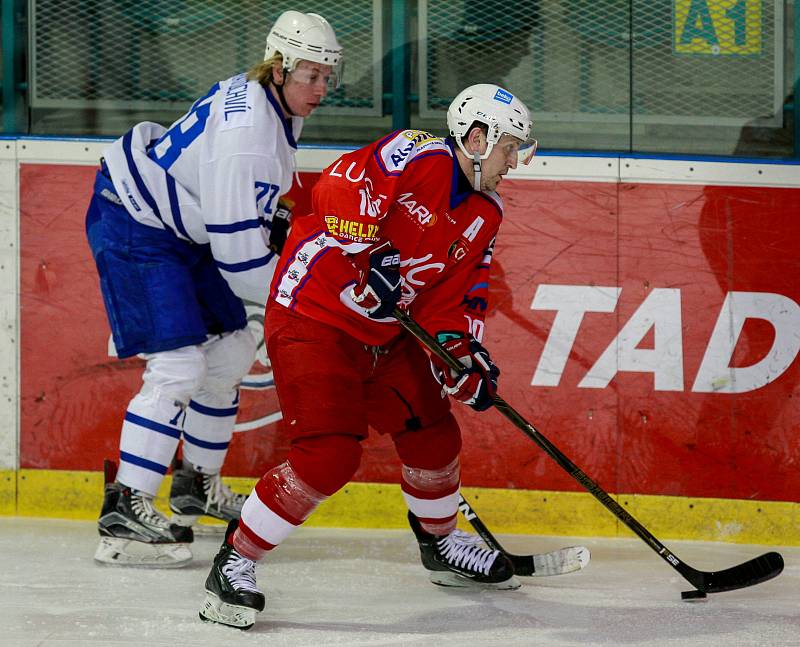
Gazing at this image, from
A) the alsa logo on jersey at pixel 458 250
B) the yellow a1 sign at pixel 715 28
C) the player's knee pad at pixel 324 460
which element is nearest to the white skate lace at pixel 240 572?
the player's knee pad at pixel 324 460

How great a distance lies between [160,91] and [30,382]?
3.06 ft

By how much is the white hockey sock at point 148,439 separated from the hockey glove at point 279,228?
1.56 ft

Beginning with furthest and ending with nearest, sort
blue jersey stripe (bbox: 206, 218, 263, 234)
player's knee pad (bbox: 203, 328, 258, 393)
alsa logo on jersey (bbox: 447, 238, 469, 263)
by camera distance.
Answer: player's knee pad (bbox: 203, 328, 258, 393), blue jersey stripe (bbox: 206, 218, 263, 234), alsa logo on jersey (bbox: 447, 238, 469, 263)

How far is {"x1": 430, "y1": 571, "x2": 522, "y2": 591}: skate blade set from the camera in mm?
3084

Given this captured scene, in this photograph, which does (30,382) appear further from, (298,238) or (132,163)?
(298,238)

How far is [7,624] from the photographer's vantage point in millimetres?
2777

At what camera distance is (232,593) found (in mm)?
2748

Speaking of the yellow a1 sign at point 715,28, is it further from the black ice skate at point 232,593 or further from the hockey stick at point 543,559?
the black ice skate at point 232,593

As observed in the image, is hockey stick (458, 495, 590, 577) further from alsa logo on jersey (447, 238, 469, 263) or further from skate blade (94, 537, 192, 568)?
skate blade (94, 537, 192, 568)

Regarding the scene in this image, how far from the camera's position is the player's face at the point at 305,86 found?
325 centimetres

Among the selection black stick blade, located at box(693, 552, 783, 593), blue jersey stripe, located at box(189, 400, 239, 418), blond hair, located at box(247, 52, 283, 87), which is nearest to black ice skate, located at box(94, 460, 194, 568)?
blue jersey stripe, located at box(189, 400, 239, 418)

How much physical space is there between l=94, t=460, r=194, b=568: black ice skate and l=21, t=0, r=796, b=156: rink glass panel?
3.79 feet

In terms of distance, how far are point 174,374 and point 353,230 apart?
2.64 feet

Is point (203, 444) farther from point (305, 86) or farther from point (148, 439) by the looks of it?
point (305, 86)
